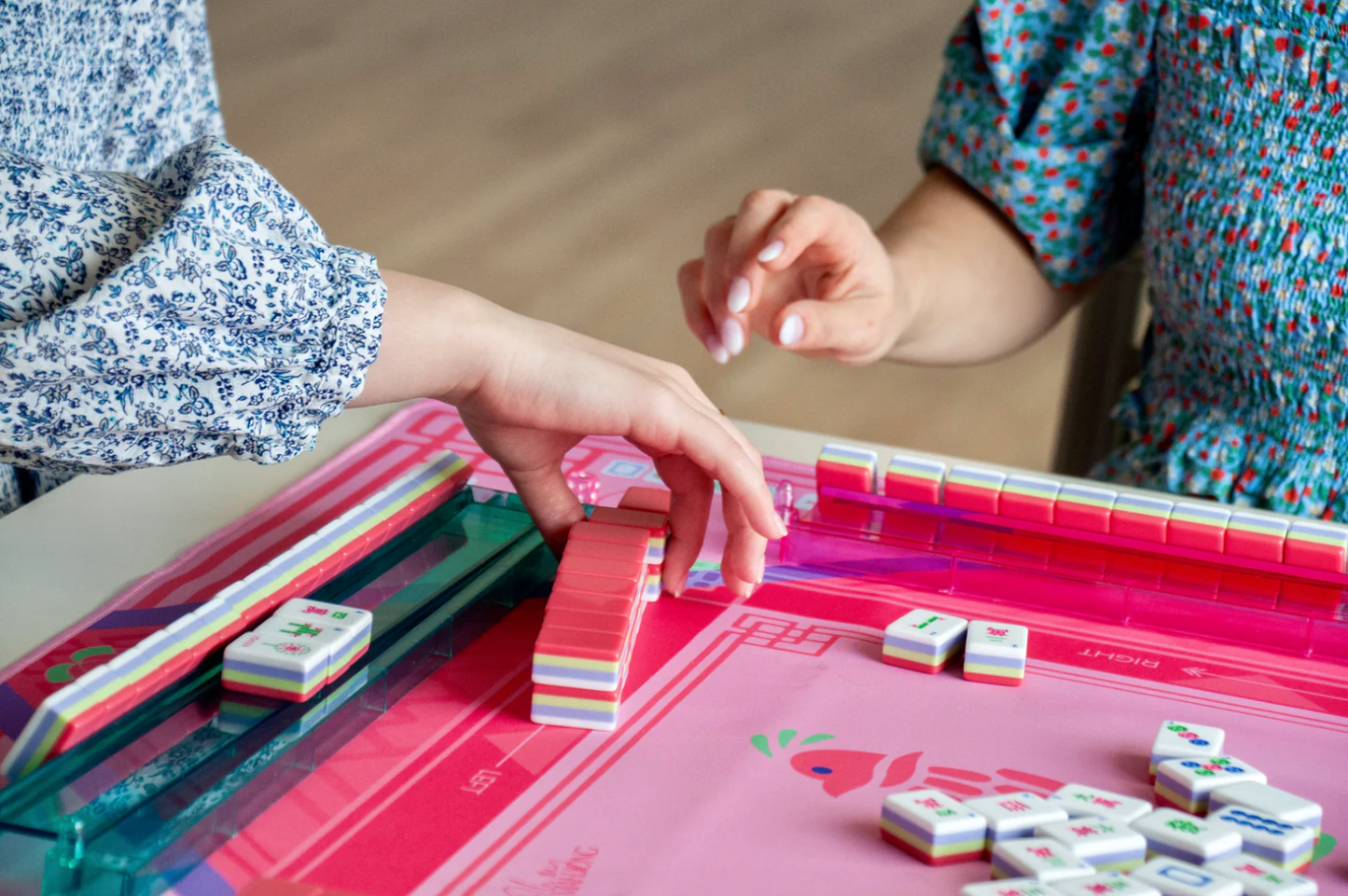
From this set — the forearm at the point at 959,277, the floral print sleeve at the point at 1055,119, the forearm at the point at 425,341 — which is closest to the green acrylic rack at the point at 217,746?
the forearm at the point at 425,341

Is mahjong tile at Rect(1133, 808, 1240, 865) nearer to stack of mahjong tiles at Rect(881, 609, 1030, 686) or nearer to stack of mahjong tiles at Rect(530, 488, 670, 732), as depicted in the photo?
stack of mahjong tiles at Rect(881, 609, 1030, 686)

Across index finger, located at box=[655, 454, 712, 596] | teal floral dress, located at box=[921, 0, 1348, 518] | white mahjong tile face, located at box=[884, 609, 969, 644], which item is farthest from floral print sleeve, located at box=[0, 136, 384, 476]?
teal floral dress, located at box=[921, 0, 1348, 518]

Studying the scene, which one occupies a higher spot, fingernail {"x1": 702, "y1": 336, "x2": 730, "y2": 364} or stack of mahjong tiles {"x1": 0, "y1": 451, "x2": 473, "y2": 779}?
fingernail {"x1": 702, "y1": 336, "x2": 730, "y2": 364}

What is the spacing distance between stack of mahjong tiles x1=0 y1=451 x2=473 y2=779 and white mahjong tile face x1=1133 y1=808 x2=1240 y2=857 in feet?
1.53

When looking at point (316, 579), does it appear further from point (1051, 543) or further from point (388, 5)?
point (388, 5)

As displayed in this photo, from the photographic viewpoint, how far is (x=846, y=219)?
1144mm

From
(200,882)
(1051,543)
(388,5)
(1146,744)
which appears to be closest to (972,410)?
(1051,543)

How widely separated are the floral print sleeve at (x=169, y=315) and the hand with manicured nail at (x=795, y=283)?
393mm

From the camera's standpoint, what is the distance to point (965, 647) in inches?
32.0

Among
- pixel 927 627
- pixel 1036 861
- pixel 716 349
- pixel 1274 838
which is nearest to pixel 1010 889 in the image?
pixel 1036 861

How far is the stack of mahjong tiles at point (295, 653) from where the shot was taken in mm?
702

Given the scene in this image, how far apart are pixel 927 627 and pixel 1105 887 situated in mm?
246

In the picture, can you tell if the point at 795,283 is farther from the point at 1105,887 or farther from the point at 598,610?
the point at 1105,887

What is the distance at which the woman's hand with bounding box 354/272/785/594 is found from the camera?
2.63 ft
